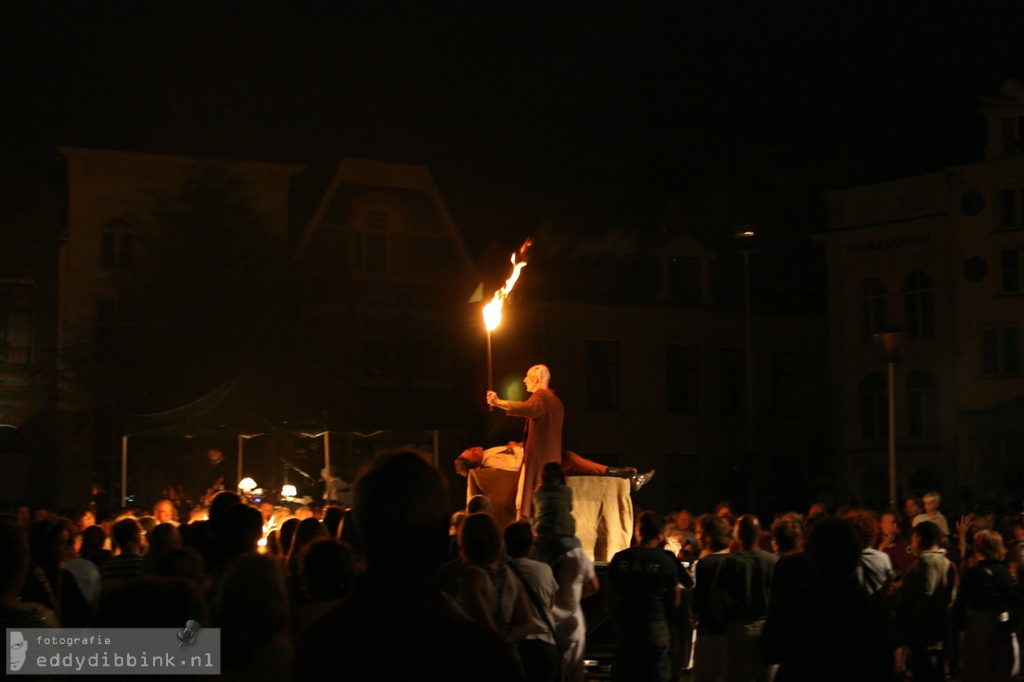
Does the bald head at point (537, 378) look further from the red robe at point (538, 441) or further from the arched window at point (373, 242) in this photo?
the arched window at point (373, 242)

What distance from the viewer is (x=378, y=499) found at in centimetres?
309

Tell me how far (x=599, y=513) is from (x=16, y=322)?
83.6 feet

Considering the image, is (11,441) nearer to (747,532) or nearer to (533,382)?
(533,382)

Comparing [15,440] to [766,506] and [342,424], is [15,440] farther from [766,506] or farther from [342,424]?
[766,506]

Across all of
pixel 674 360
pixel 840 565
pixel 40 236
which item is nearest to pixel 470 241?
pixel 674 360

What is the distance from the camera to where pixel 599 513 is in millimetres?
14109

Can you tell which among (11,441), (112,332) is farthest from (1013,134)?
(11,441)

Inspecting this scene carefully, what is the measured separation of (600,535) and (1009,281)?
27949mm

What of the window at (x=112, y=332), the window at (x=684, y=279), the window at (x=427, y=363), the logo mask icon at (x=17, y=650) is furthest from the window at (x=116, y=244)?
the logo mask icon at (x=17, y=650)

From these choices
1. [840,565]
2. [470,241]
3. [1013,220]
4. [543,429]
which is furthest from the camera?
[470,241]

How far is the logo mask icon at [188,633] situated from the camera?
144 inches

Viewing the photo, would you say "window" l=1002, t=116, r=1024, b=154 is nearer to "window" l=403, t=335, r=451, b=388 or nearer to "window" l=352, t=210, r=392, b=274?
"window" l=403, t=335, r=451, b=388

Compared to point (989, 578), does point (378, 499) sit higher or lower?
higher

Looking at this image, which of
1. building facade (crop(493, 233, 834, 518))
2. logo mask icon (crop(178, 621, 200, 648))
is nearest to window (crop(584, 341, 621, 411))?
building facade (crop(493, 233, 834, 518))
